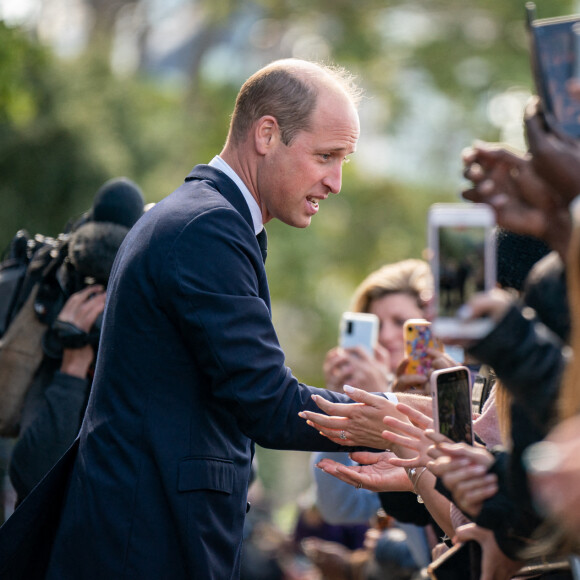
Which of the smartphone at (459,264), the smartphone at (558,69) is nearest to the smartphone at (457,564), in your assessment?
the smartphone at (459,264)

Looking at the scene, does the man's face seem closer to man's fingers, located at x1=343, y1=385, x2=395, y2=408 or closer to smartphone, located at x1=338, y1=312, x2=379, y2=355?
man's fingers, located at x1=343, y1=385, x2=395, y2=408

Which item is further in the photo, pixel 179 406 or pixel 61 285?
pixel 61 285

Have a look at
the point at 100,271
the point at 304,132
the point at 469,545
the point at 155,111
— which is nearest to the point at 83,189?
the point at 155,111

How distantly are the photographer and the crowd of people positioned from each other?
0.09 feet

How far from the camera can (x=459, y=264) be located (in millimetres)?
1619

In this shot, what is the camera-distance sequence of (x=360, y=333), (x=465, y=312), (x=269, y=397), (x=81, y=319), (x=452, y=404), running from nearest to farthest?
(x=465, y=312) → (x=452, y=404) → (x=269, y=397) → (x=81, y=319) → (x=360, y=333)

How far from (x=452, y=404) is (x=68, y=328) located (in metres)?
1.72

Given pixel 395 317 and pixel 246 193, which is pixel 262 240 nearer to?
pixel 246 193

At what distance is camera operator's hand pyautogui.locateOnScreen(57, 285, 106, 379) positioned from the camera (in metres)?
3.31

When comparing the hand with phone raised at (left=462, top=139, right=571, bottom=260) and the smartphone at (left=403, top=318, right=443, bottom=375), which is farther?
the smartphone at (left=403, top=318, right=443, bottom=375)

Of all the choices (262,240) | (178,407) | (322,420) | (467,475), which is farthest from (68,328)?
(467,475)

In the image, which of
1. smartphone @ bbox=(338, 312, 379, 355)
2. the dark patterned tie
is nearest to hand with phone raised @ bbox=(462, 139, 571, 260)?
the dark patterned tie

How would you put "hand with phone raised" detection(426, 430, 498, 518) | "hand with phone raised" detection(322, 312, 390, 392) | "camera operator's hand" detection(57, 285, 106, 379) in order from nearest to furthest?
"hand with phone raised" detection(426, 430, 498, 518), "camera operator's hand" detection(57, 285, 106, 379), "hand with phone raised" detection(322, 312, 390, 392)

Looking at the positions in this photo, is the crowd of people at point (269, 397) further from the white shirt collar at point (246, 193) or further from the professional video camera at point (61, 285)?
the professional video camera at point (61, 285)
